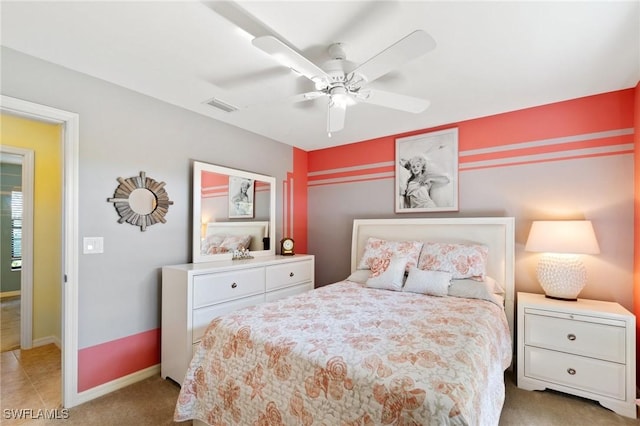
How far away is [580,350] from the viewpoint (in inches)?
84.4

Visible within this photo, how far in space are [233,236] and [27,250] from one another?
209 cm

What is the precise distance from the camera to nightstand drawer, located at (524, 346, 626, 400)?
79.9 inches

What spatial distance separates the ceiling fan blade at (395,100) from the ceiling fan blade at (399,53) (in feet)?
0.69

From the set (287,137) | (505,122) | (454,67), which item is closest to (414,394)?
(454,67)

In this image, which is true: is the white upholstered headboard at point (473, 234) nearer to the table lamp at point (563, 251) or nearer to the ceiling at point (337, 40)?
the table lamp at point (563, 251)

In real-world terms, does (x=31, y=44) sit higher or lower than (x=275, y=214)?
higher

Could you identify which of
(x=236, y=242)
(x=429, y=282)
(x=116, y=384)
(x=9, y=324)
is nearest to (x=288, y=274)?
(x=236, y=242)

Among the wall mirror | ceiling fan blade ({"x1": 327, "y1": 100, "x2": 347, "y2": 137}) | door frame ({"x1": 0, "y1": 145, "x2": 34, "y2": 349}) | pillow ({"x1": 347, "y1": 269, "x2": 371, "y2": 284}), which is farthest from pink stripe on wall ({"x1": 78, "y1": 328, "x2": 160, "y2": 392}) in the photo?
ceiling fan blade ({"x1": 327, "y1": 100, "x2": 347, "y2": 137})

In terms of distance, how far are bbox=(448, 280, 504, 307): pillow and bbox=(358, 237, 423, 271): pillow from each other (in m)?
0.43

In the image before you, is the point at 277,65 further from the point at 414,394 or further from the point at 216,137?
the point at 414,394

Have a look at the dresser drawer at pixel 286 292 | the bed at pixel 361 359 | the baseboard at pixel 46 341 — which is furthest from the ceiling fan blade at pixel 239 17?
the baseboard at pixel 46 341

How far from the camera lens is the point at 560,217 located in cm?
260

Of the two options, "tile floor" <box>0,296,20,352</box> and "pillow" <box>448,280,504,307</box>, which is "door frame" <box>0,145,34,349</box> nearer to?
"tile floor" <box>0,296,20,352</box>

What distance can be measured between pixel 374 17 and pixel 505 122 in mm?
2025
